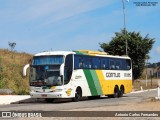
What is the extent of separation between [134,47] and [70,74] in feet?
90.3

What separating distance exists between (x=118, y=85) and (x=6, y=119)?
20.7 metres

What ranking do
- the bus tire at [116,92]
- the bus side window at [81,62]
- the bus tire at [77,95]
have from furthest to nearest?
the bus tire at [116,92], the bus side window at [81,62], the bus tire at [77,95]

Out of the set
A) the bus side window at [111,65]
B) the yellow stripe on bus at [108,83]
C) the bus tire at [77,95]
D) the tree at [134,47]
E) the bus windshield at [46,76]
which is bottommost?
→ the bus tire at [77,95]

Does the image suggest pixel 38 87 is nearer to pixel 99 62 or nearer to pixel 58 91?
pixel 58 91

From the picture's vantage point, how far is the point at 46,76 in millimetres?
29531

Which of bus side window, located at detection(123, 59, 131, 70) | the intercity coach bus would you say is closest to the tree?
bus side window, located at detection(123, 59, 131, 70)

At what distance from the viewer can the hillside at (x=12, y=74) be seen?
4350cm

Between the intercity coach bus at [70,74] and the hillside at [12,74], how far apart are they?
9.44m

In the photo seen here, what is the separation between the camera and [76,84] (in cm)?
3075

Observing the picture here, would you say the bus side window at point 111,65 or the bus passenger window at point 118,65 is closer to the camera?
the bus side window at point 111,65

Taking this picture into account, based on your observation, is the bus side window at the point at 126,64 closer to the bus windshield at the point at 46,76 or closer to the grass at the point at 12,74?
the grass at the point at 12,74

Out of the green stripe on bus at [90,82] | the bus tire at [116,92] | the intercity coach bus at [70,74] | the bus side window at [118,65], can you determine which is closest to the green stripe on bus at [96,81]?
the intercity coach bus at [70,74]

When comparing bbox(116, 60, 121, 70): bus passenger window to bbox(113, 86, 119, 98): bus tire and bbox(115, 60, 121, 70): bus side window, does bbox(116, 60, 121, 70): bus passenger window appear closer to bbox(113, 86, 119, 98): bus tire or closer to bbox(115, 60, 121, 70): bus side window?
bbox(115, 60, 121, 70): bus side window

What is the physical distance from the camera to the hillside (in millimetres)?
43497
